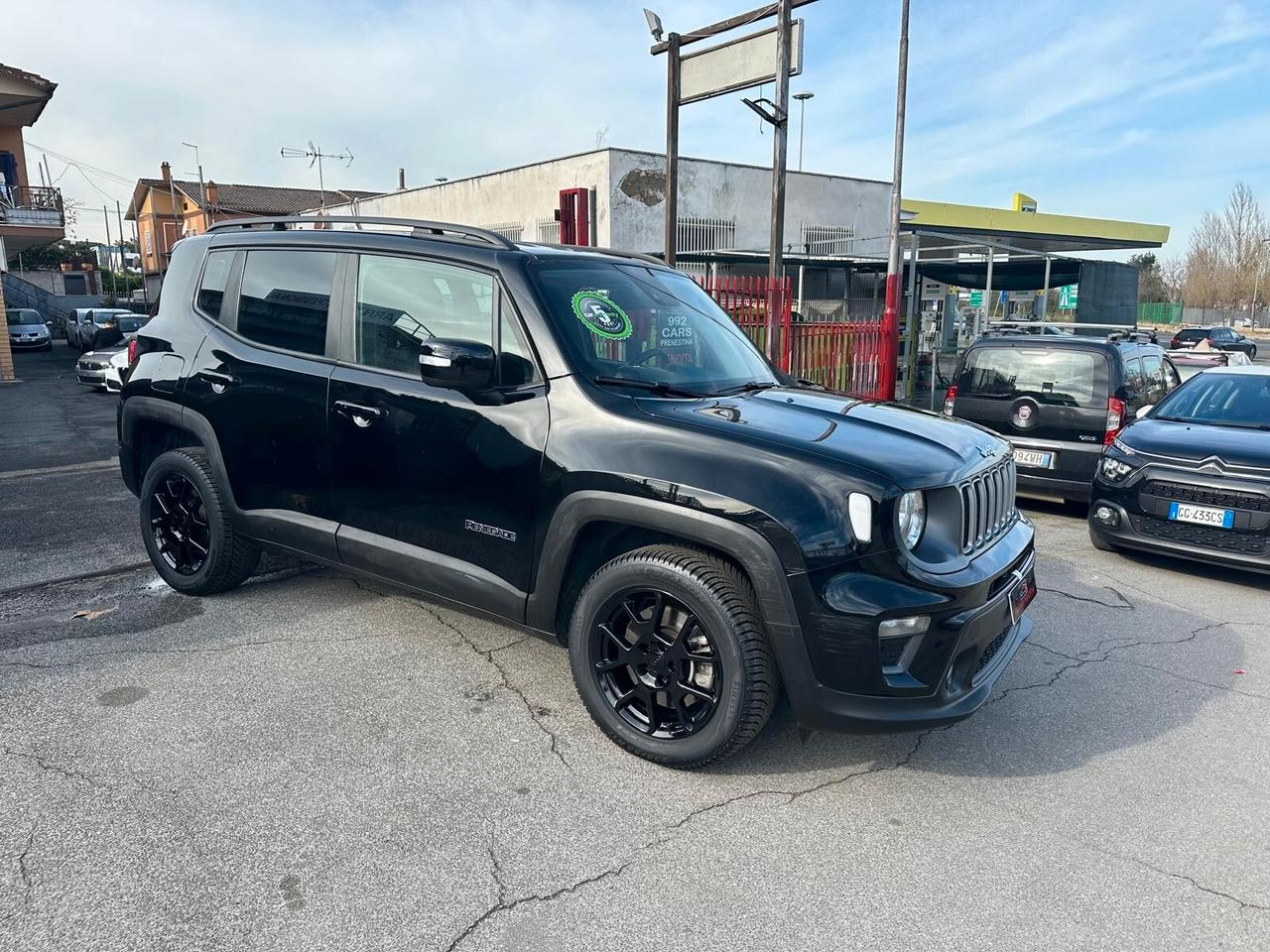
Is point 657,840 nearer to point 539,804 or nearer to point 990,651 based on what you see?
point 539,804

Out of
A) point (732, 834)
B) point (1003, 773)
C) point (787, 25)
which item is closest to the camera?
point (732, 834)

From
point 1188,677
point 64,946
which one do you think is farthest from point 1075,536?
point 64,946

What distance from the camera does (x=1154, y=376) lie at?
820 centimetres

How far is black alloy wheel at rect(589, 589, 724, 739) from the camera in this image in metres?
3.13

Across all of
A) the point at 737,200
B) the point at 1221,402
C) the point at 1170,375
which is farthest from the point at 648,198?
the point at 1221,402

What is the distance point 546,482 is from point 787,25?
729 cm

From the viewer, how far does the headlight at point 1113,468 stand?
614cm

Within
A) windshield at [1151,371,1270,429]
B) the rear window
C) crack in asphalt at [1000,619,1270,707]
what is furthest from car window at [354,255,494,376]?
the rear window

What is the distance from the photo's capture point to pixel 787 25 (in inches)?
344

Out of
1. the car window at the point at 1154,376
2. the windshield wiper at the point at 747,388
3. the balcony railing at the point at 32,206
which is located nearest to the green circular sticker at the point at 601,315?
the windshield wiper at the point at 747,388

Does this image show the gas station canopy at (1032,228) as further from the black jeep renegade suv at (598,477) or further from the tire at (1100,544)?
the black jeep renegade suv at (598,477)

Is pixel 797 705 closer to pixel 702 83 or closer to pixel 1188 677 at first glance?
pixel 1188 677

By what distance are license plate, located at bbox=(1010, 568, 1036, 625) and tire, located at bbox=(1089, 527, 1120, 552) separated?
3077mm

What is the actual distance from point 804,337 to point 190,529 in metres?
8.85
